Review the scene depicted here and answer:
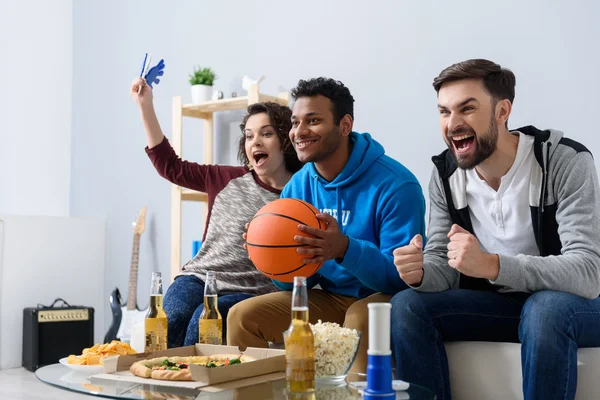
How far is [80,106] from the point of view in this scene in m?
5.08

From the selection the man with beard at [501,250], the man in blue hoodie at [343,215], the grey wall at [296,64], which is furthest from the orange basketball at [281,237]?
the grey wall at [296,64]

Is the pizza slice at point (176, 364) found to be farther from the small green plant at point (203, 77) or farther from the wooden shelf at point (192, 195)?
the small green plant at point (203, 77)

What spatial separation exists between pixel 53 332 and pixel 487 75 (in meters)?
2.95

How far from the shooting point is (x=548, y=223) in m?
2.09

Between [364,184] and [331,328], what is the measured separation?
937mm

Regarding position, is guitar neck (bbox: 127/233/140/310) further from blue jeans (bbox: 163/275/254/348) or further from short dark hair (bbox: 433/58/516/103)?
short dark hair (bbox: 433/58/516/103)

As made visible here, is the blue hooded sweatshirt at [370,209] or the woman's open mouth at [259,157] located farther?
the woman's open mouth at [259,157]

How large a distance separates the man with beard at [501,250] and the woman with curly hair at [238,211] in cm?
87

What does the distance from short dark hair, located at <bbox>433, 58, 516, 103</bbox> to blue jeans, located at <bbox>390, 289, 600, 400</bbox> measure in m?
0.60

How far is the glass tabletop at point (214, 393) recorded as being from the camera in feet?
4.86

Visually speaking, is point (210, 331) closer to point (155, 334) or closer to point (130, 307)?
point (155, 334)

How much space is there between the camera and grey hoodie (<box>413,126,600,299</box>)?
6.30ft

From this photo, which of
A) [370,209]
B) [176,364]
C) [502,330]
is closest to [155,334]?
[176,364]

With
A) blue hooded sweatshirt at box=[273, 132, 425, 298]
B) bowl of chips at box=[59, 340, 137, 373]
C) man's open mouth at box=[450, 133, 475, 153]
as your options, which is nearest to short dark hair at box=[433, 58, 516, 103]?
man's open mouth at box=[450, 133, 475, 153]
